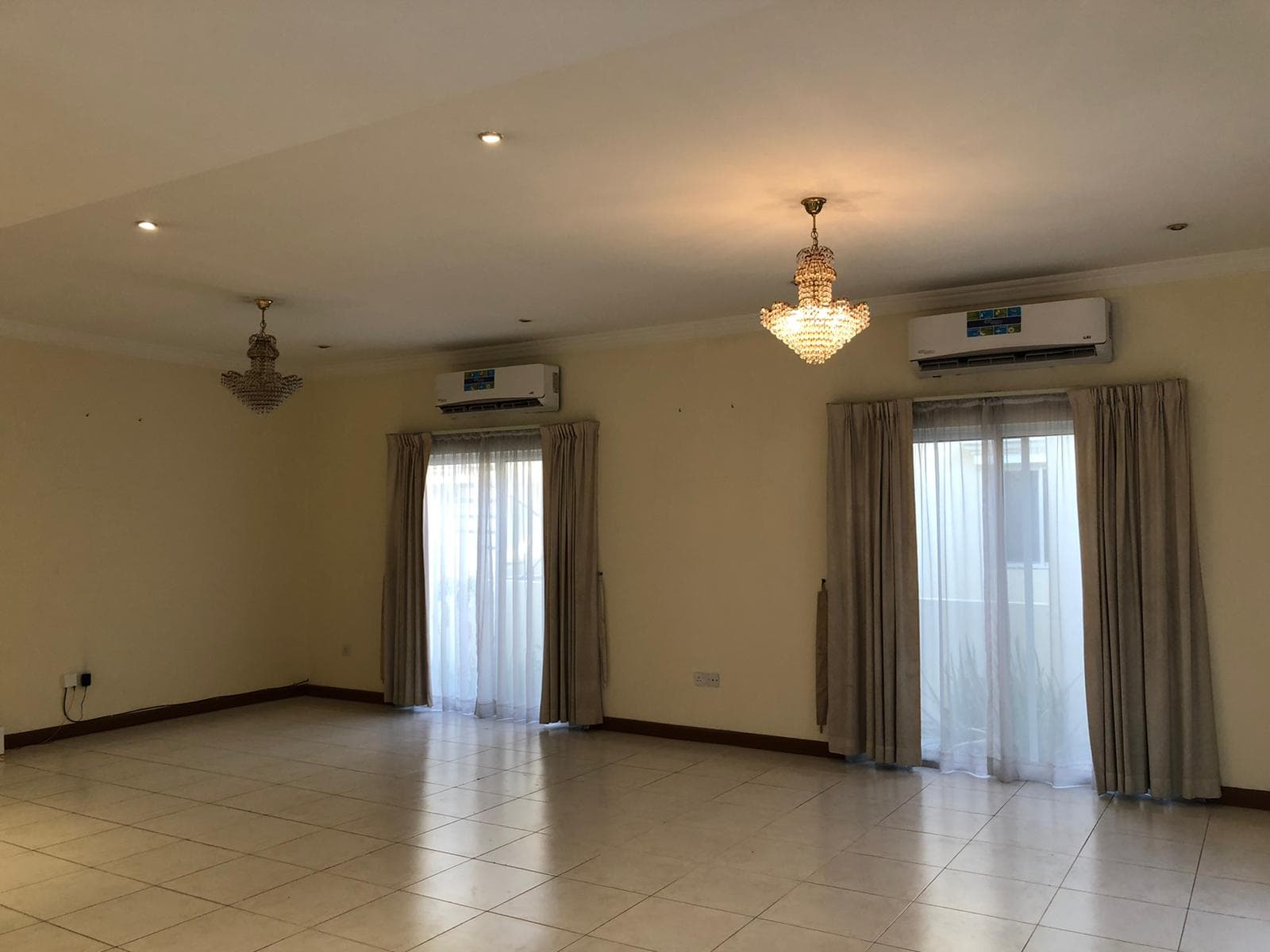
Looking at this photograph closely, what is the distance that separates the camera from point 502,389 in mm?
7031

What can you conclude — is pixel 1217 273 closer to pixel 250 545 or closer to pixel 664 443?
pixel 664 443

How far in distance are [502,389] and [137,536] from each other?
9.55 ft

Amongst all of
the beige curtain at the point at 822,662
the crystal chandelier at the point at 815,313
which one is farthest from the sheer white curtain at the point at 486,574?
the crystal chandelier at the point at 815,313

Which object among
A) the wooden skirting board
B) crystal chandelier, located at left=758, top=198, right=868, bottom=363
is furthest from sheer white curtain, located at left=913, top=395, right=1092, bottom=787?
crystal chandelier, located at left=758, top=198, right=868, bottom=363

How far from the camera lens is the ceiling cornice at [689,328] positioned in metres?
5.03

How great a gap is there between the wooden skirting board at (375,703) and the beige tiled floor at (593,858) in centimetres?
11

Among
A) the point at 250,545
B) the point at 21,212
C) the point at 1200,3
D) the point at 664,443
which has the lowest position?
the point at 250,545

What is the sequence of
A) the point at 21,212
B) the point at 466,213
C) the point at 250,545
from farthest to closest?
the point at 250,545, the point at 466,213, the point at 21,212

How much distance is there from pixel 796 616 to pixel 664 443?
149 cm

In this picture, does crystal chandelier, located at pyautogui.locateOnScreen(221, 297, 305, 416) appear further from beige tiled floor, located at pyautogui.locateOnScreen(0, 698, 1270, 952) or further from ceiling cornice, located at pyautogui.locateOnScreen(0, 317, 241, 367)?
beige tiled floor, located at pyautogui.locateOnScreen(0, 698, 1270, 952)

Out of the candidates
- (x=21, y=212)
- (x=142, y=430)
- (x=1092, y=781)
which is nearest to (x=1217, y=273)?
(x=1092, y=781)

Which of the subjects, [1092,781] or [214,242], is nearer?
[214,242]

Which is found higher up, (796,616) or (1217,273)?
(1217,273)

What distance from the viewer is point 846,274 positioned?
17.4 ft
